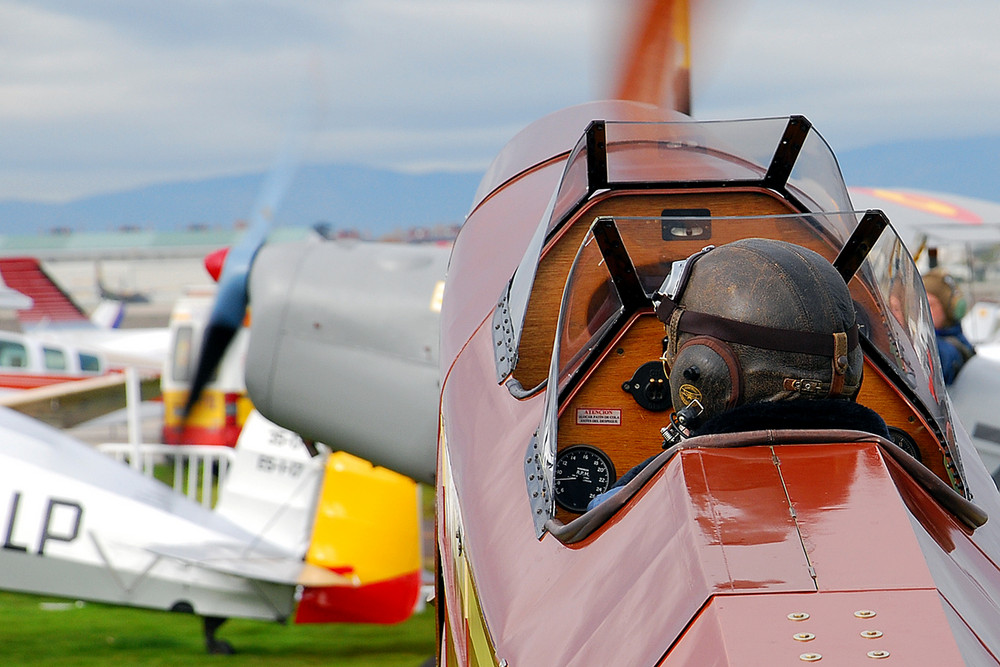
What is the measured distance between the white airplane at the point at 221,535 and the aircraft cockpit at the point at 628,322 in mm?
6634

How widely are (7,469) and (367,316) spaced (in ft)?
17.2

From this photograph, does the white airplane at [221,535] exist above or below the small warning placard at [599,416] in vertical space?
below

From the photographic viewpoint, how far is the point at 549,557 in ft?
6.75

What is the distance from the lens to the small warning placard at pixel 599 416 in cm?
303

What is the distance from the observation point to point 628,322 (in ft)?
10.2

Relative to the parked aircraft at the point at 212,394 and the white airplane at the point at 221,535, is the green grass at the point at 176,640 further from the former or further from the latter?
the parked aircraft at the point at 212,394

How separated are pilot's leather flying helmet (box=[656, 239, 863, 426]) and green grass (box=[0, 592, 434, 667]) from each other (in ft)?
25.6

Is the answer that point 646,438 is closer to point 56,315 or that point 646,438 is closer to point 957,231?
point 957,231

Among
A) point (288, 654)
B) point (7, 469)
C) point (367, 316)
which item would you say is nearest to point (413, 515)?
point (288, 654)

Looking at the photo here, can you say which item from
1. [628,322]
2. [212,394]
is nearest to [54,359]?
[212,394]

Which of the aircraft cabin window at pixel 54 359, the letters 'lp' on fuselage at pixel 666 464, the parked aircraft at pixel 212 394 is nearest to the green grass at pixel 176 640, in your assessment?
the letters 'lp' on fuselage at pixel 666 464

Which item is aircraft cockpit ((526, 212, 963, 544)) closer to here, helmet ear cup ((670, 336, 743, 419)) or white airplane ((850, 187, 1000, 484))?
helmet ear cup ((670, 336, 743, 419))

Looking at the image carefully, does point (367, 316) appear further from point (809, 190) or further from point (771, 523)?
point (771, 523)

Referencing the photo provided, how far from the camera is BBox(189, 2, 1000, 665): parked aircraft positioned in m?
1.61
